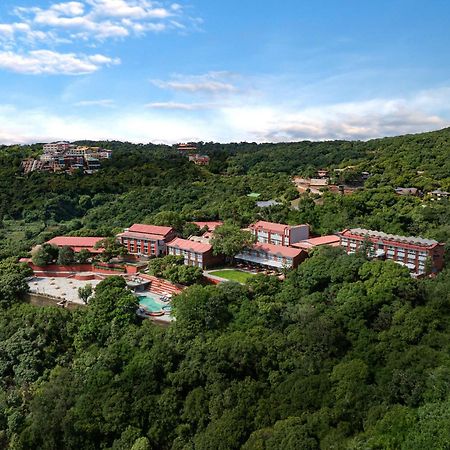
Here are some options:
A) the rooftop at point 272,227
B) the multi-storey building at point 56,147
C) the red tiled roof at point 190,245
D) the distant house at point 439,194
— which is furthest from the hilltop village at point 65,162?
the distant house at point 439,194

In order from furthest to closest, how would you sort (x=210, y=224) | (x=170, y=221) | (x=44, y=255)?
(x=210, y=224)
(x=170, y=221)
(x=44, y=255)

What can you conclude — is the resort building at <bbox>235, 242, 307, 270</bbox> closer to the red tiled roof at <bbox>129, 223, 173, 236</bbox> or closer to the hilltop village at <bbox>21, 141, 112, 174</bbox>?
the red tiled roof at <bbox>129, 223, 173, 236</bbox>

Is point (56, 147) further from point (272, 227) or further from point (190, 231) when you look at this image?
point (272, 227)

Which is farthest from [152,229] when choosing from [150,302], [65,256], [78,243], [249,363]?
[249,363]

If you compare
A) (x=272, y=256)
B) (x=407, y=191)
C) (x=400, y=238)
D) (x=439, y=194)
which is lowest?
(x=272, y=256)

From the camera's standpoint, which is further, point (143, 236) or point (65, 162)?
point (65, 162)

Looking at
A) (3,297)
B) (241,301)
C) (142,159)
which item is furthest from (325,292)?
(142,159)

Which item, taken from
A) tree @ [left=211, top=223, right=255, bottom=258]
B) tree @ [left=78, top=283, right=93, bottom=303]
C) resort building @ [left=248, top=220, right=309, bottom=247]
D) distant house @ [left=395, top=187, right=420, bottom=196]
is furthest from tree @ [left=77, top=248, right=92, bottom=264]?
distant house @ [left=395, top=187, right=420, bottom=196]
